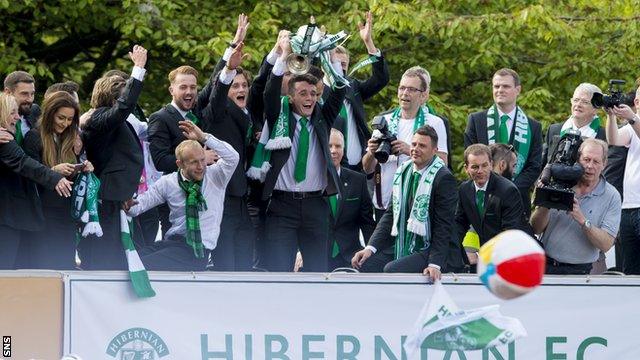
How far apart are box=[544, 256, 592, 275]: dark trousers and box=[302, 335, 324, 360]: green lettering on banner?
1846 millimetres

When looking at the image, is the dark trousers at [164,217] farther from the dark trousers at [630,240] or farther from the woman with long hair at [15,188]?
the dark trousers at [630,240]

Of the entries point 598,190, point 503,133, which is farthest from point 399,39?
point 598,190

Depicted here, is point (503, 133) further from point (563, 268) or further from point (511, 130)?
point (563, 268)

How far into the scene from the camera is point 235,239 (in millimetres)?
12523

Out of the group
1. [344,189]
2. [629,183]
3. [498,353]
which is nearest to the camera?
[498,353]

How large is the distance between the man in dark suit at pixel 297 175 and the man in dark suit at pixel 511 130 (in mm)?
1328

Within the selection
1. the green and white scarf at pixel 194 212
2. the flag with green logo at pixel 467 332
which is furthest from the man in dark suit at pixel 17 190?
the flag with green logo at pixel 467 332

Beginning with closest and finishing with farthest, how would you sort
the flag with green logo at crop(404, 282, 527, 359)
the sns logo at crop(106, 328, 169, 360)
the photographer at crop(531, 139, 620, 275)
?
the flag with green logo at crop(404, 282, 527, 359)
the sns logo at crop(106, 328, 169, 360)
the photographer at crop(531, 139, 620, 275)

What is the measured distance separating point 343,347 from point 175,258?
135 cm

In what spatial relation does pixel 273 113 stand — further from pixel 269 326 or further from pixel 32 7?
pixel 32 7

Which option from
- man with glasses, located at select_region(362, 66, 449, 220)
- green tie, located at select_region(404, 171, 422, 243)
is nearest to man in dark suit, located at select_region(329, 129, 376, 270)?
man with glasses, located at select_region(362, 66, 449, 220)

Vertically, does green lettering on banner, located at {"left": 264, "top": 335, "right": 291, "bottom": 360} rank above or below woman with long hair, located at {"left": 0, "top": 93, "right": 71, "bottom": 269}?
below

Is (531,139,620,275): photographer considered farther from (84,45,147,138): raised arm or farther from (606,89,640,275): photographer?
(84,45,147,138): raised arm

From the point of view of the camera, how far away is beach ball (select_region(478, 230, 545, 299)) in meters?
8.63
